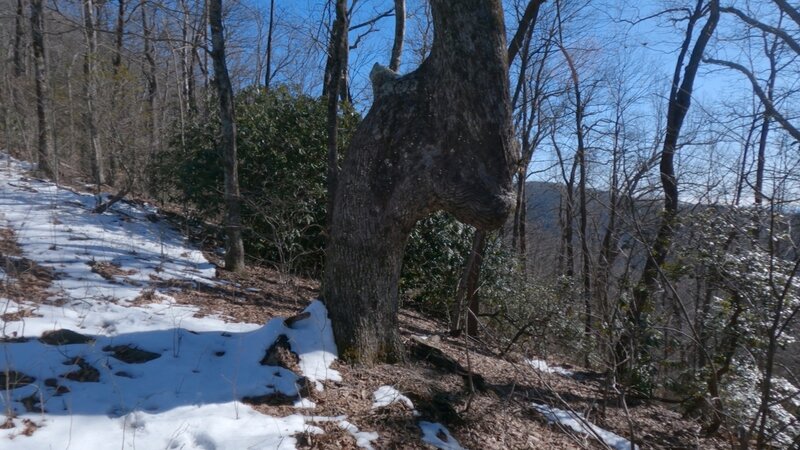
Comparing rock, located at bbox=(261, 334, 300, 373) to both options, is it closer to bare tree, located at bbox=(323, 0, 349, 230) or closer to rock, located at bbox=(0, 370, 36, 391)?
rock, located at bbox=(0, 370, 36, 391)

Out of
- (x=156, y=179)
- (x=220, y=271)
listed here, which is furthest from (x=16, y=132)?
(x=220, y=271)

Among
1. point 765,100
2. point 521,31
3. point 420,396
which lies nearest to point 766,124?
point 765,100

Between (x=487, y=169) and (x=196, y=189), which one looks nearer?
(x=487, y=169)

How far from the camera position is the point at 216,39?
Answer: 7004mm

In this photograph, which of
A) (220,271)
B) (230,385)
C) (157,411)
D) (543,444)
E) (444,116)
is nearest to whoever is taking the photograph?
(157,411)

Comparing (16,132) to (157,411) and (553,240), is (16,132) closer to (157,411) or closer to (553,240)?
(157,411)

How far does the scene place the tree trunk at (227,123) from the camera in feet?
23.0

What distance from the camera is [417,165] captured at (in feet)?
14.7

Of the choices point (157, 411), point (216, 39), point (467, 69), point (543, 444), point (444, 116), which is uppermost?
point (216, 39)

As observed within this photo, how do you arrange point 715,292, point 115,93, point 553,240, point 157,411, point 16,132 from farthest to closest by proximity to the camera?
point 553,240 → point 16,132 → point 115,93 → point 715,292 → point 157,411

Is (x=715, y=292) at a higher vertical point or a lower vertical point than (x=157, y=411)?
higher

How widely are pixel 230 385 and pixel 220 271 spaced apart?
371 cm

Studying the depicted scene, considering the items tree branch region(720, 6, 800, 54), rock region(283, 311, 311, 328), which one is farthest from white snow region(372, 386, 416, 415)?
tree branch region(720, 6, 800, 54)

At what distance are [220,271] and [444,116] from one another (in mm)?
4419
